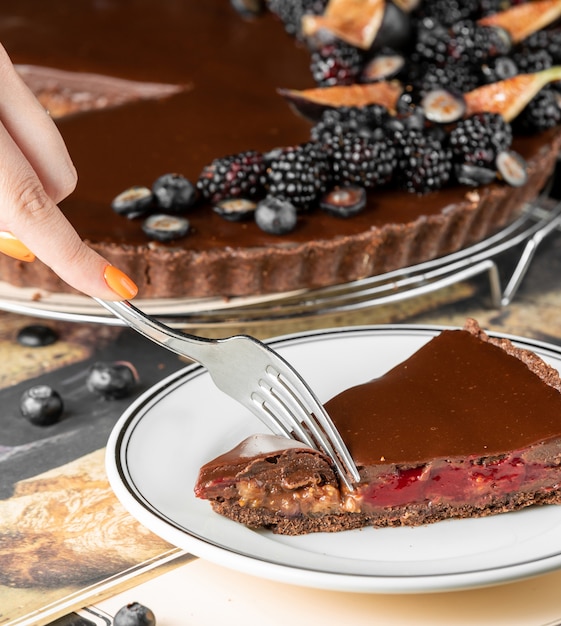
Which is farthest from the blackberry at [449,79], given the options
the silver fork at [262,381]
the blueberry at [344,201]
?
the silver fork at [262,381]

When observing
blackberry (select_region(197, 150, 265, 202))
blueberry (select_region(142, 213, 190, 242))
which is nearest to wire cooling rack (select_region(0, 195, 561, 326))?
blueberry (select_region(142, 213, 190, 242))

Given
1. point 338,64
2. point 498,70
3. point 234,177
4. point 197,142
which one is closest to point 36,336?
point 234,177

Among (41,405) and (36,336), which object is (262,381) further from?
(36,336)

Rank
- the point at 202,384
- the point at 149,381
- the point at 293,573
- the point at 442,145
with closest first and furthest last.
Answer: the point at 293,573, the point at 202,384, the point at 149,381, the point at 442,145

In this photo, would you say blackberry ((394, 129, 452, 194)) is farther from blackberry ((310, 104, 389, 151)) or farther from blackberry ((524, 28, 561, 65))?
blackberry ((524, 28, 561, 65))

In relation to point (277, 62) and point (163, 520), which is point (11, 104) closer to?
point (163, 520)

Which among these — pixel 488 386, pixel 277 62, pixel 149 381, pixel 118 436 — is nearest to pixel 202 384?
pixel 118 436
